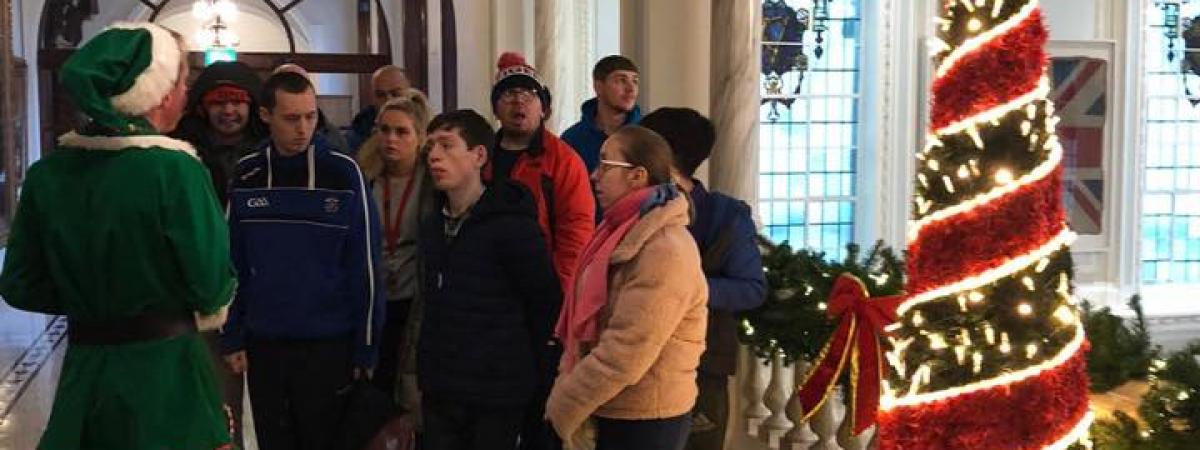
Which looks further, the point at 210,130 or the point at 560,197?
the point at 210,130

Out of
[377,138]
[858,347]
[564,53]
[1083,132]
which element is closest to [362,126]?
[377,138]

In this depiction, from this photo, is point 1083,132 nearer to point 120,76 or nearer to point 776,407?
point 776,407

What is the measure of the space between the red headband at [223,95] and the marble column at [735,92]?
2366 mm

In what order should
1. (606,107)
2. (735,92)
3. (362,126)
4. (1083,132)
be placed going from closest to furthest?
(606,107), (362,126), (735,92), (1083,132)

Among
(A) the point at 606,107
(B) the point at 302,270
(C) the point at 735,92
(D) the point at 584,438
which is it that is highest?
(C) the point at 735,92

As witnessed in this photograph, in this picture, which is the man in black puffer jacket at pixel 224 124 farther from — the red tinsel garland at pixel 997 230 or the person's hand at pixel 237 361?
the red tinsel garland at pixel 997 230

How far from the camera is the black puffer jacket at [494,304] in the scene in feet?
11.5

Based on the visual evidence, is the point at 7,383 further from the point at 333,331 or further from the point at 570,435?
the point at 570,435

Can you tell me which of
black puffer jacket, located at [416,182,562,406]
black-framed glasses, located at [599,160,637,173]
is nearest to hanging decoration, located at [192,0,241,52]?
black puffer jacket, located at [416,182,562,406]

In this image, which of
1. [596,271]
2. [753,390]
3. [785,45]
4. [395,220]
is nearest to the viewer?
[596,271]

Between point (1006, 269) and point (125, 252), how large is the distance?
183 cm

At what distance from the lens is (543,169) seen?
436 cm

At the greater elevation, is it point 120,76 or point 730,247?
point 120,76

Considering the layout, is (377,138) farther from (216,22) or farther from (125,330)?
(216,22)
